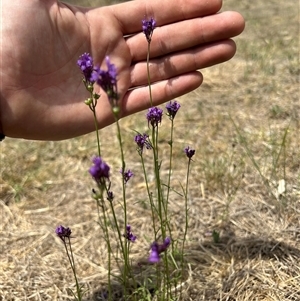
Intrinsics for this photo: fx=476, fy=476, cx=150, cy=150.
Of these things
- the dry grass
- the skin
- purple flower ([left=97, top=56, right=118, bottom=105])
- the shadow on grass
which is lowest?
the shadow on grass

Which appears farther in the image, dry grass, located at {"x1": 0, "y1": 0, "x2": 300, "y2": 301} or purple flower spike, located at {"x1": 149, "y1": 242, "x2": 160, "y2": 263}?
dry grass, located at {"x1": 0, "y1": 0, "x2": 300, "y2": 301}

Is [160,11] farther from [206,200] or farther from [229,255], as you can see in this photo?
[229,255]

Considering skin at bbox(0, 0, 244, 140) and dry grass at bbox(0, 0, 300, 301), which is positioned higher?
skin at bbox(0, 0, 244, 140)

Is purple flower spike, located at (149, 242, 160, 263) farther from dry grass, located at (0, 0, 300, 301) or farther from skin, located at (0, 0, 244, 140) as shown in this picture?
skin, located at (0, 0, 244, 140)

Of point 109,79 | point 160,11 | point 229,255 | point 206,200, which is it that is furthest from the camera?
point 206,200

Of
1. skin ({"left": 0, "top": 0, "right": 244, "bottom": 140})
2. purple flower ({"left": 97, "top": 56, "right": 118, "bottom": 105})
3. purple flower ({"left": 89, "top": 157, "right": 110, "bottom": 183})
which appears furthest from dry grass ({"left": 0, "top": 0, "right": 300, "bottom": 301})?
purple flower ({"left": 97, "top": 56, "right": 118, "bottom": 105})

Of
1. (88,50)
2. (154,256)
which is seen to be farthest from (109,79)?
(88,50)

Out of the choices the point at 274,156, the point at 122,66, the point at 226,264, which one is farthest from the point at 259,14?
the point at 226,264
